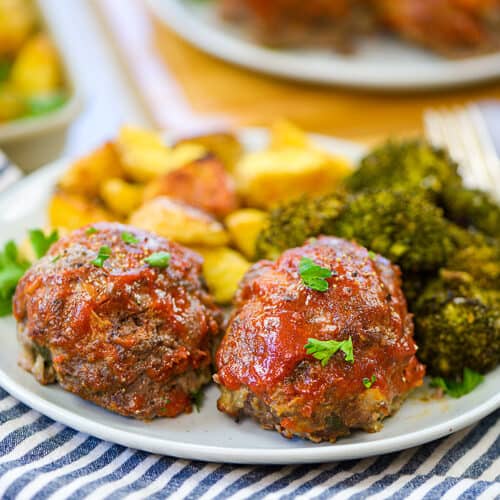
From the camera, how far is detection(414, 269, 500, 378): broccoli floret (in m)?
2.91

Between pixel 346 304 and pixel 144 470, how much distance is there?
0.85 metres

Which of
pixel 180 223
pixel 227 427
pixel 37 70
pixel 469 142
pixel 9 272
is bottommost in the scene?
pixel 469 142


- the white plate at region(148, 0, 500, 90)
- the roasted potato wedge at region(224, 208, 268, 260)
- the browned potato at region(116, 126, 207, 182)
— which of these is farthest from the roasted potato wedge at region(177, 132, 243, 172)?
the white plate at region(148, 0, 500, 90)

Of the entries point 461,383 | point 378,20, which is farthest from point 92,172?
point 378,20

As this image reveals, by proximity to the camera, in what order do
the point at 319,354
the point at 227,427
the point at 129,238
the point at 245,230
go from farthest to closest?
the point at 245,230
the point at 129,238
the point at 227,427
the point at 319,354

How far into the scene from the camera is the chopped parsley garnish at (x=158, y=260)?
107 inches

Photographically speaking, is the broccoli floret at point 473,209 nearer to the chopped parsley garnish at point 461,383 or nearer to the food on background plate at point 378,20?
the chopped parsley garnish at point 461,383

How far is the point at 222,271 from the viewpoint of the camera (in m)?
3.18

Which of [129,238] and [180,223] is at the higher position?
[129,238]

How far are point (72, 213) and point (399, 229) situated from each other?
1.43 meters

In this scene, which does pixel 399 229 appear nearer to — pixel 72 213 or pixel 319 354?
pixel 319 354

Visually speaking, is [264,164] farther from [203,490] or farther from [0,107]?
[0,107]

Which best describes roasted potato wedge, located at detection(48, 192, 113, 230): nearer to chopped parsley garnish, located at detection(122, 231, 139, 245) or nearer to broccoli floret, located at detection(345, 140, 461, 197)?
chopped parsley garnish, located at detection(122, 231, 139, 245)

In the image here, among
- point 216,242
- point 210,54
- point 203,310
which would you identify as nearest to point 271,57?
point 210,54
